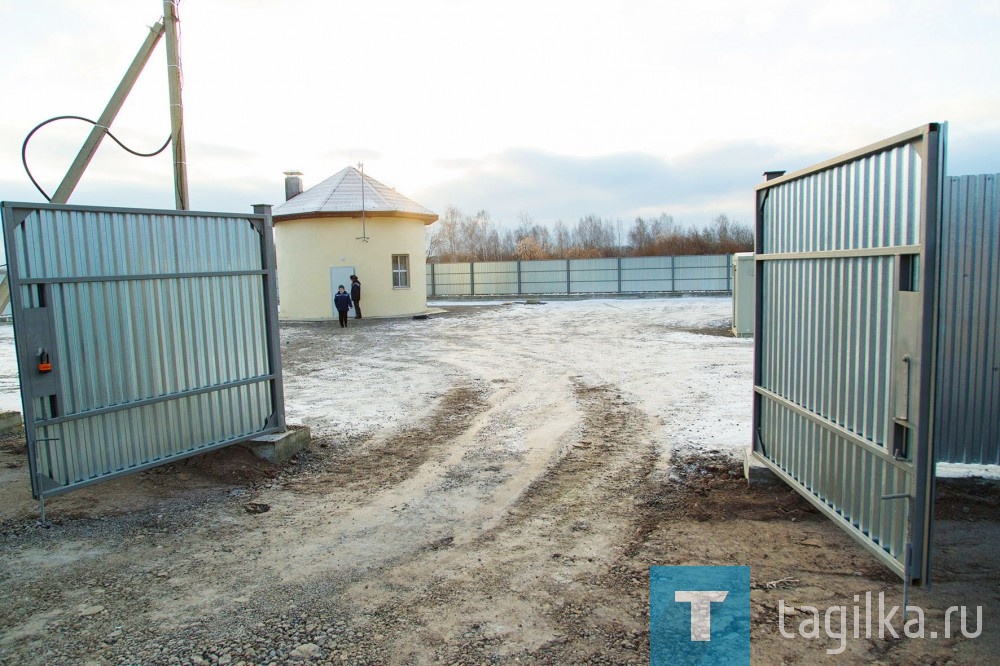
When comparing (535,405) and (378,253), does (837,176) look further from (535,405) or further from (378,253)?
(378,253)

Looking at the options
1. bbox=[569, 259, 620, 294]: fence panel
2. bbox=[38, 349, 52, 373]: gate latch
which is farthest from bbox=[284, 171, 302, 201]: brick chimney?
bbox=[38, 349, 52, 373]: gate latch

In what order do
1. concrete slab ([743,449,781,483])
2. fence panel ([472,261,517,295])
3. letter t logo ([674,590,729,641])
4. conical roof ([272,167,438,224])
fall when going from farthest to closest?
fence panel ([472,261,517,295]) → conical roof ([272,167,438,224]) → concrete slab ([743,449,781,483]) → letter t logo ([674,590,729,641])

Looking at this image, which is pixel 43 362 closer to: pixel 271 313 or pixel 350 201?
pixel 271 313

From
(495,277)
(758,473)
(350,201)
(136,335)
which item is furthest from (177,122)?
(495,277)

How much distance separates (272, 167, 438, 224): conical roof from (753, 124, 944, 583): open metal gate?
20.9 meters

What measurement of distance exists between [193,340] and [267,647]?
352cm

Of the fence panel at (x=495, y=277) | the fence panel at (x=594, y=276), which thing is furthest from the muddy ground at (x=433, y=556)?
the fence panel at (x=495, y=277)

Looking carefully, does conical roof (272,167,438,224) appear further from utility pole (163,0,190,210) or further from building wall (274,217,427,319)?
utility pole (163,0,190,210)

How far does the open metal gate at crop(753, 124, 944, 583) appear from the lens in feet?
11.0

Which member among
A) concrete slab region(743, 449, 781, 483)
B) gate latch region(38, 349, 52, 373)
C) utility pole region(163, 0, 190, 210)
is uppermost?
utility pole region(163, 0, 190, 210)

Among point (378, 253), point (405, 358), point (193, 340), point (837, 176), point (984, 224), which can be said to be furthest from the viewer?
point (378, 253)

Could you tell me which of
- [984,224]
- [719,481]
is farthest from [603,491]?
[984,224]

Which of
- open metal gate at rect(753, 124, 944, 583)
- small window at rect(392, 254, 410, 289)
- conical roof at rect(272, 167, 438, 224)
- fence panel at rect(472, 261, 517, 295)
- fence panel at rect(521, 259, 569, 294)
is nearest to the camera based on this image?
open metal gate at rect(753, 124, 944, 583)

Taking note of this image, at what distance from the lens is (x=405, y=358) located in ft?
46.4
